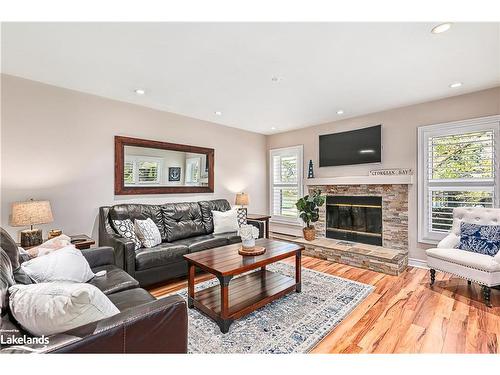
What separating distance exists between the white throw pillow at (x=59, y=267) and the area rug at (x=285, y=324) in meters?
1.02

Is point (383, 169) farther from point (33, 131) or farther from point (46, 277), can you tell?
point (33, 131)

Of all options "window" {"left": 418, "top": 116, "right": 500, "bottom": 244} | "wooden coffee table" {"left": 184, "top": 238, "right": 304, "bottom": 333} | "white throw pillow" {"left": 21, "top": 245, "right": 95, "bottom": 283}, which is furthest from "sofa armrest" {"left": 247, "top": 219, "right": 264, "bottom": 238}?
"white throw pillow" {"left": 21, "top": 245, "right": 95, "bottom": 283}

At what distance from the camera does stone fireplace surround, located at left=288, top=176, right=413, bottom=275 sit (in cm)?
360

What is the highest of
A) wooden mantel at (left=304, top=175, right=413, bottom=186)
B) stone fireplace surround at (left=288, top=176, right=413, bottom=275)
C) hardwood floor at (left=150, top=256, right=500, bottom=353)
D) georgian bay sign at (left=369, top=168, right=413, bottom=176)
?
georgian bay sign at (left=369, top=168, right=413, bottom=176)

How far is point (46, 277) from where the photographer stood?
1.74m

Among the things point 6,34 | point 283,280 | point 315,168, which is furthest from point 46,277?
point 315,168

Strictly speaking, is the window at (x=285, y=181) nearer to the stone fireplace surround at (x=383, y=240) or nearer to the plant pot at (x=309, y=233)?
the plant pot at (x=309, y=233)

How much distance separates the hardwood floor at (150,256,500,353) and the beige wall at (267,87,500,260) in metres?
1.04

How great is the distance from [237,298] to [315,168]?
11.1ft

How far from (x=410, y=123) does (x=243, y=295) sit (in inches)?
141

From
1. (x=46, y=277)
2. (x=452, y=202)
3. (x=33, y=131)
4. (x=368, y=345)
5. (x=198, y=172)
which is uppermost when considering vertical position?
(x=33, y=131)

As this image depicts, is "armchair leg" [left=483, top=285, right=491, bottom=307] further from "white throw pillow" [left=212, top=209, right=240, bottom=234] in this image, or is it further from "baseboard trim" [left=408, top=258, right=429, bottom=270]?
"white throw pillow" [left=212, top=209, right=240, bottom=234]

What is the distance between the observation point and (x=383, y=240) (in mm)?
4121

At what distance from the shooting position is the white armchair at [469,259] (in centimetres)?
250
